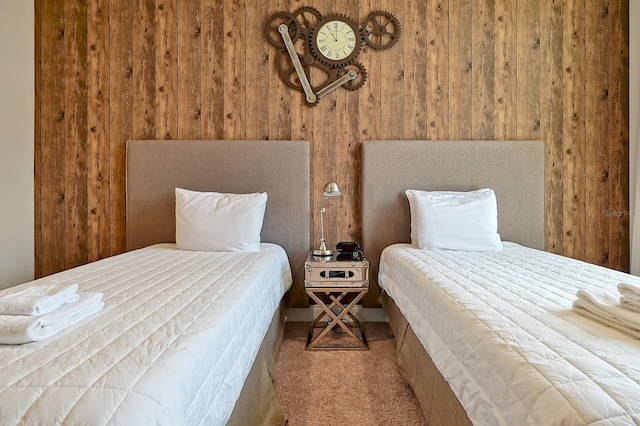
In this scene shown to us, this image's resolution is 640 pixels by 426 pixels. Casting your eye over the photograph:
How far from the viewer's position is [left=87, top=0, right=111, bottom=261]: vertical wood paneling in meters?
2.85

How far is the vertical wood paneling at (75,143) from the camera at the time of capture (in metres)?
2.85

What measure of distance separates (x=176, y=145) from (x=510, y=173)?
2.41 meters

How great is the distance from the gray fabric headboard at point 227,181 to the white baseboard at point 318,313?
0.32 ft

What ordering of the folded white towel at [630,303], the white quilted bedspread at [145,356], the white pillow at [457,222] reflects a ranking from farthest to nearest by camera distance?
the white pillow at [457,222]
the folded white towel at [630,303]
the white quilted bedspread at [145,356]

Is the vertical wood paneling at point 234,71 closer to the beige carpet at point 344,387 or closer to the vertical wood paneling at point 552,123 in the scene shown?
the beige carpet at point 344,387

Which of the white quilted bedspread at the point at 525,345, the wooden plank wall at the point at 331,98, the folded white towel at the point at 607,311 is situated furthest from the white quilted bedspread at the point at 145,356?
the wooden plank wall at the point at 331,98

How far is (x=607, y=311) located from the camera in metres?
1.00

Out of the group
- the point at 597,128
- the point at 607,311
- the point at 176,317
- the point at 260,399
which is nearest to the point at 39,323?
the point at 176,317

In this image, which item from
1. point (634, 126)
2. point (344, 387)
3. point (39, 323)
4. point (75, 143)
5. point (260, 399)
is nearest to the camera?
point (39, 323)

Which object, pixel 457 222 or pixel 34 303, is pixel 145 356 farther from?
pixel 457 222

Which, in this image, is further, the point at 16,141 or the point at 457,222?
the point at 16,141

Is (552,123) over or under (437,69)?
under

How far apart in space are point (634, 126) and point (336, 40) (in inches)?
87.3

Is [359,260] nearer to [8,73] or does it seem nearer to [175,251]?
[175,251]
